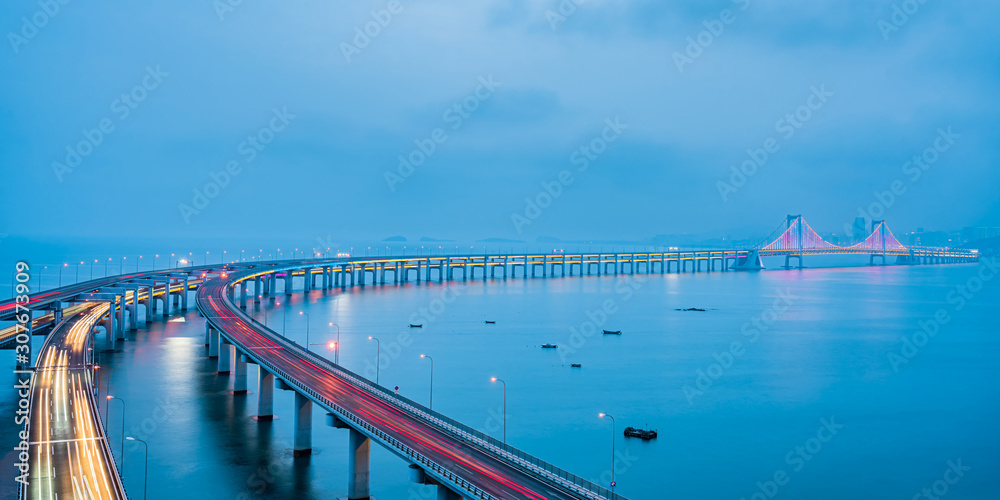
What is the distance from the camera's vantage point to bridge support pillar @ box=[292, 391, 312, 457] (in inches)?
1417

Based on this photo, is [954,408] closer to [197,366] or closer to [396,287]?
[197,366]

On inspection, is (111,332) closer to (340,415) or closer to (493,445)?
(340,415)

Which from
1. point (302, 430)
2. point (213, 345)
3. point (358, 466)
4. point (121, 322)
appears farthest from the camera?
point (121, 322)

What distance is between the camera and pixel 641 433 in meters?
43.5

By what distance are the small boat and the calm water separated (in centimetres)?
74

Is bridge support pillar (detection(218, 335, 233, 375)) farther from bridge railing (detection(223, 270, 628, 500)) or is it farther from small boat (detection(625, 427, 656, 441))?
small boat (detection(625, 427, 656, 441))

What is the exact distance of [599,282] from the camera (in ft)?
590

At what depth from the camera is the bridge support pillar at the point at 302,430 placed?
1417 inches

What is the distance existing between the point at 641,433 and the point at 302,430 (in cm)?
2013

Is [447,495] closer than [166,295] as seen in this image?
Yes

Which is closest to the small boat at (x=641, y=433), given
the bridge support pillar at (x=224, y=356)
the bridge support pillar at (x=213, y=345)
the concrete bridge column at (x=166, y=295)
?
the bridge support pillar at (x=224, y=356)

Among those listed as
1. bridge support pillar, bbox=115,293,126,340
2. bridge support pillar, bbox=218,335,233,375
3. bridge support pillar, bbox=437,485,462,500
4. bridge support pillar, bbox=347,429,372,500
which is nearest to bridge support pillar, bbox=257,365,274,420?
bridge support pillar, bbox=218,335,233,375

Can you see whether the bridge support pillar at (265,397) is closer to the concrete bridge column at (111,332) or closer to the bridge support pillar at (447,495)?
the bridge support pillar at (447,495)

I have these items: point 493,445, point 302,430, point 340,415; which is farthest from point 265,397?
point 493,445
